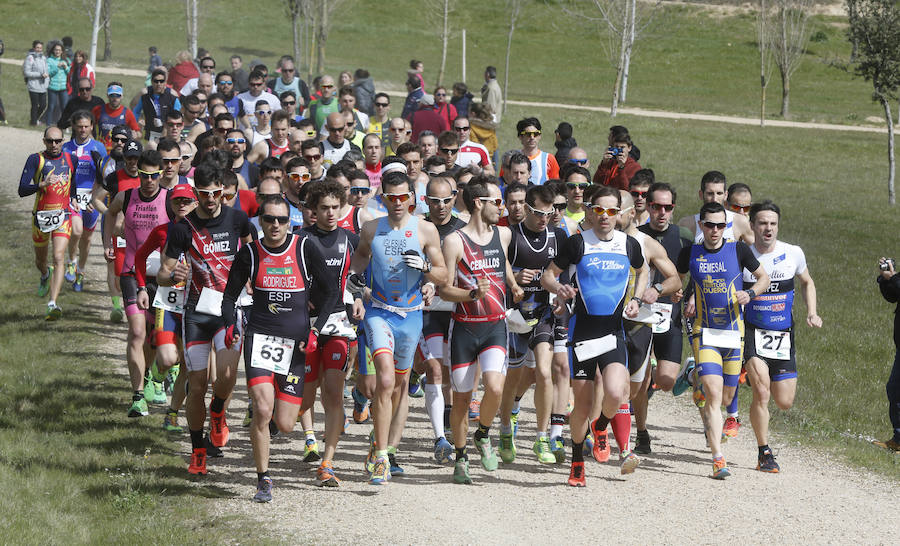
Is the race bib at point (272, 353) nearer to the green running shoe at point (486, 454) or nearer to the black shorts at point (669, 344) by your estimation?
the green running shoe at point (486, 454)

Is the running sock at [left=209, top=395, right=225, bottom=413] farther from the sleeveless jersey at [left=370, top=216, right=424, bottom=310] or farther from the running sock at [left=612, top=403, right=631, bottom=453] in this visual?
the running sock at [left=612, top=403, right=631, bottom=453]

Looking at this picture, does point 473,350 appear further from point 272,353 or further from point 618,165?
point 618,165

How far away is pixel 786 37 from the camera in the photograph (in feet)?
170

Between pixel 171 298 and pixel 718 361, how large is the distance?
462 centimetres

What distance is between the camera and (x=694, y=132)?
3781cm

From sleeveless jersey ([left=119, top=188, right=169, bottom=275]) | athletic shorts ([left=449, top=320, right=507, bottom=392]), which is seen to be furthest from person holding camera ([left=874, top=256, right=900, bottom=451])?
sleeveless jersey ([left=119, top=188, right=169, bottom=275])

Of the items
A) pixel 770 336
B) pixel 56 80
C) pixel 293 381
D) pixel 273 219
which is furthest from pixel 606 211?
pixel 56 80

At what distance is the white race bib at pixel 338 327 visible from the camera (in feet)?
28.6

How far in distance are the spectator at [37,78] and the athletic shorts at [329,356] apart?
850 inches

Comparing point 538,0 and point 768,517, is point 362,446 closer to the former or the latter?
point 768,517

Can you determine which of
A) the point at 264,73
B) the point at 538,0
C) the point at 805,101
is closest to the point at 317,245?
the point at 264,73

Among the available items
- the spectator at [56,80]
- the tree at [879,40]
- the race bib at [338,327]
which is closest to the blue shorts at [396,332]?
the race bib at [338,327]

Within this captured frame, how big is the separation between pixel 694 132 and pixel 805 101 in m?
19.6

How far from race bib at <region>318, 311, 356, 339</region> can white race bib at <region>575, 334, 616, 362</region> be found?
5.92 ft
